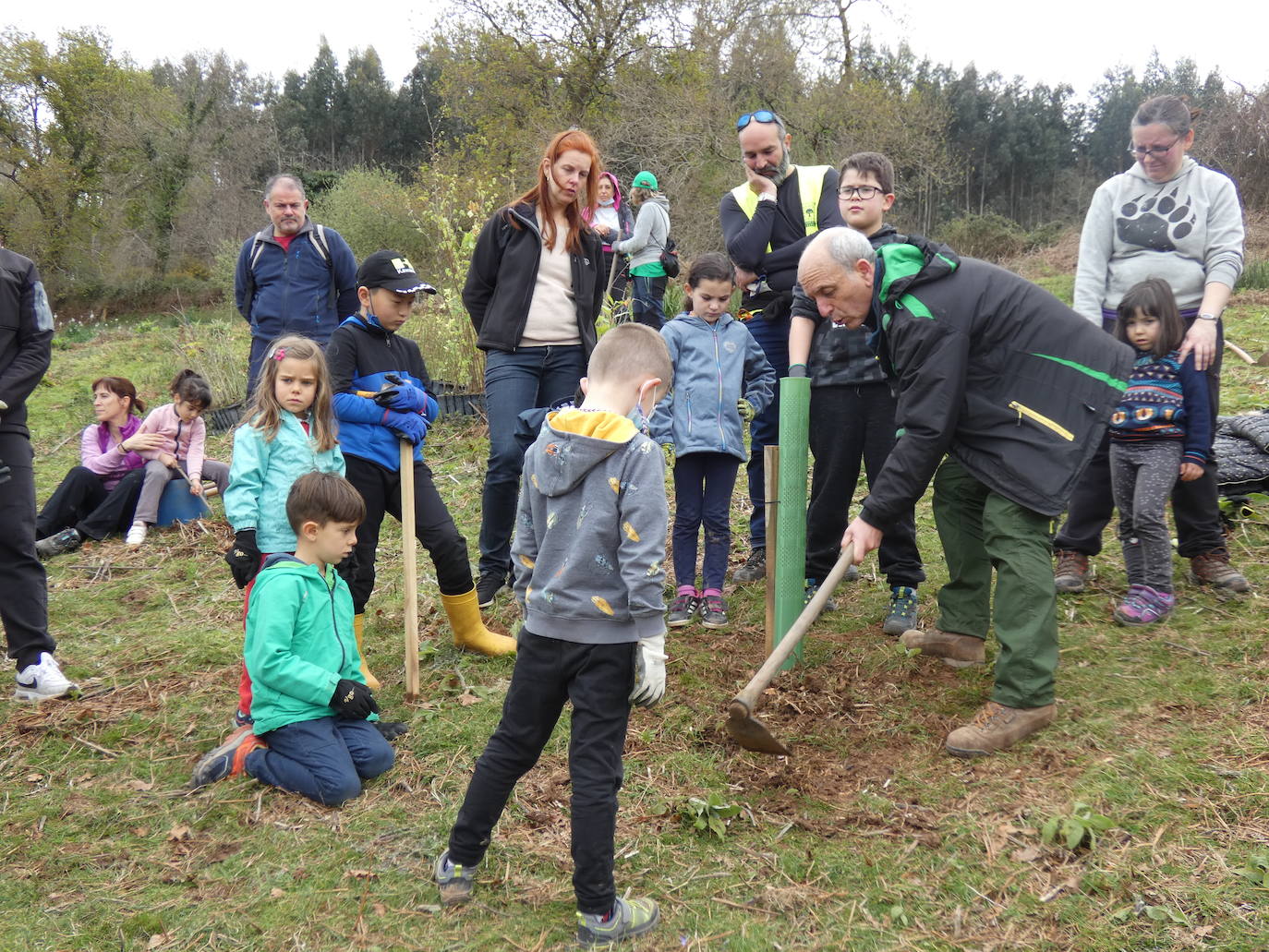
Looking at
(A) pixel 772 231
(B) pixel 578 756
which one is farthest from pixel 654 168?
(B) pixel 578 756

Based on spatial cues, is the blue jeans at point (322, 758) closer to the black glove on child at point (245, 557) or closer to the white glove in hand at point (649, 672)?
the black glove on child at point (245, 557)

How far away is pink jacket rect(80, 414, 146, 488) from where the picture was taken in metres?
7.17

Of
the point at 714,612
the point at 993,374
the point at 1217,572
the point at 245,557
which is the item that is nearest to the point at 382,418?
the point at 245,557

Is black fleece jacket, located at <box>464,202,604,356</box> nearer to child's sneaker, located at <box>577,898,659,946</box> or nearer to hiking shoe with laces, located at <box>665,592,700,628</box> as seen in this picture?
hiking shoe with laces, located at <box>665,592,700,628</box>

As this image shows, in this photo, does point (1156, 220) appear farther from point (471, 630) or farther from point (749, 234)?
point (471, 630)

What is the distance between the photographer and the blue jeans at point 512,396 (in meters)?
4.62

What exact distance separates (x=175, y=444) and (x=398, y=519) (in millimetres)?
4104

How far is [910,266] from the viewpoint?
335cm

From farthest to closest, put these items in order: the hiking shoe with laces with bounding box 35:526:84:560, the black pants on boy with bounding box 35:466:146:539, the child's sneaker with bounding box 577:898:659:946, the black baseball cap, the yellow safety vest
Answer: the black pants on boy with bounding box 35:466:146:539, the hiking shoe with laces with bounding box 35:526:84:560, the yellow safety vest, the black baseball cap, the child's sneaker with bounding box 577:898:659:946

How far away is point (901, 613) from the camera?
14.5 feet

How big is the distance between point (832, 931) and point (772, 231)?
3230 mm

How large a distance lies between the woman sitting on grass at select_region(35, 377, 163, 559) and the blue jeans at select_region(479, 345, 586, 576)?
379cm

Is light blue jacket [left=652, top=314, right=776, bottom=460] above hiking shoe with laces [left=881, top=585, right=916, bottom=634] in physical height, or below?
above

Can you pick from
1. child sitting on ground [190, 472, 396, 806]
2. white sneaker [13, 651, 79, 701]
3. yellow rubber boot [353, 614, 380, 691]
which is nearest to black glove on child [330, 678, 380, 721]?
child sitting on ground [190, 472, 396, 806]
